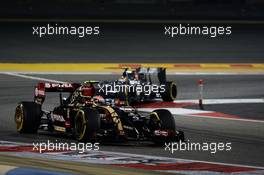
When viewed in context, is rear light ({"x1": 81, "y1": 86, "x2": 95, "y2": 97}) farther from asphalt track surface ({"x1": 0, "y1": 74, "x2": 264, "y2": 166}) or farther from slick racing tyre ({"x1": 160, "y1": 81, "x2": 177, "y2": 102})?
slick racing tyre ({"x1": 160, "y1": 81, "x2": 177, "y2": 102})

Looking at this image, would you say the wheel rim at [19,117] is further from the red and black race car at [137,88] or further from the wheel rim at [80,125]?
the red and black race car at [137,88]

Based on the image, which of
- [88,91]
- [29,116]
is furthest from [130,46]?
[88,91]

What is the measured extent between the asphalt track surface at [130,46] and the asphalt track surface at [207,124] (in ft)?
16.1

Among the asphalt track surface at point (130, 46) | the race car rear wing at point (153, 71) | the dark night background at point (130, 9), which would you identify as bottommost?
the race car rear wing at point (153, 71)

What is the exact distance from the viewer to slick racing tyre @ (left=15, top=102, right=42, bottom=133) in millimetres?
14422

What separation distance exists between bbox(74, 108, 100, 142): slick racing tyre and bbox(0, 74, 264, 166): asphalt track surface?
281 mm

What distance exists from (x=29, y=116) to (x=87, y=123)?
5.41 ft

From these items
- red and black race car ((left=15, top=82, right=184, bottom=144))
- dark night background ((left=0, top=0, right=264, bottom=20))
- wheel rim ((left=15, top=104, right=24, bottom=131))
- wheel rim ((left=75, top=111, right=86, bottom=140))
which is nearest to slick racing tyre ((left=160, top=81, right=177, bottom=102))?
wheel rim ((left=15, top=104, right=24, bottom=131))

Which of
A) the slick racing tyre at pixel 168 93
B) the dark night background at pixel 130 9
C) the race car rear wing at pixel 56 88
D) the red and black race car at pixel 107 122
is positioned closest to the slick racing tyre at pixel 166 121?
the red and black race car at pixel 107 122

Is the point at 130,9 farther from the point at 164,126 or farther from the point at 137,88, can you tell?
the point at 164,126

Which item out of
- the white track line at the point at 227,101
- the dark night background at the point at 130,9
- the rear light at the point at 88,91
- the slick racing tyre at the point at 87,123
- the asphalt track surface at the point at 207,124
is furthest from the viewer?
the dark night background at the point at 130,9

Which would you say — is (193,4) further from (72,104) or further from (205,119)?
(72,104)

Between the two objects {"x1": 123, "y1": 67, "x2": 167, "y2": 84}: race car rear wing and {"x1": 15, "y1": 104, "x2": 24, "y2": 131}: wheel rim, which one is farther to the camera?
{"x1": 123, "y1": 67, "x2": 167, "y2": 84}: race car rear wing

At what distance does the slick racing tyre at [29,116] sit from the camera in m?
14.4
